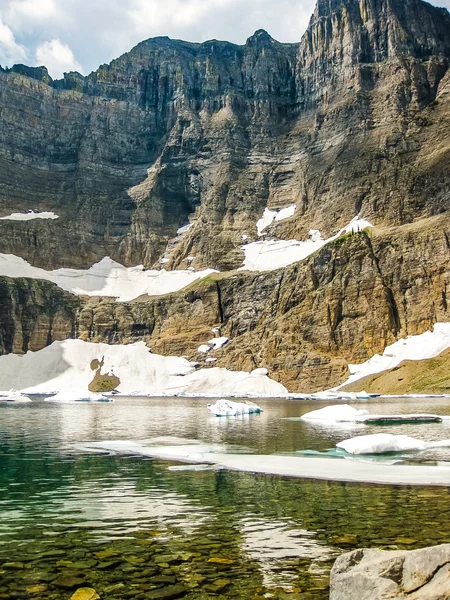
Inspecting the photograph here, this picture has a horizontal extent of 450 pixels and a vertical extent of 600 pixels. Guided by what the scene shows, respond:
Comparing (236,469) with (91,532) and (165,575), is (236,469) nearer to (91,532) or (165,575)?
(91,532)

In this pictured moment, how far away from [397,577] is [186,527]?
9.09m

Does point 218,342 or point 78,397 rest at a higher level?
point 218,342

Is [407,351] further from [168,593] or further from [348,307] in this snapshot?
[168,593]

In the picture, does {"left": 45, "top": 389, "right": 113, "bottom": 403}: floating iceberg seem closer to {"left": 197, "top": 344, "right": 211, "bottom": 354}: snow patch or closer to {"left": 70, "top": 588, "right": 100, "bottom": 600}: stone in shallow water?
{"left": 197, "top": 344, "right": 211, "bottom": 354}: snow patch

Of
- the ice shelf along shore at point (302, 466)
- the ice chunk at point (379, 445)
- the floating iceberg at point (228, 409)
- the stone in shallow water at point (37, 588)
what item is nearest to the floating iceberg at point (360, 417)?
the floating iceberg at point (228, 409)

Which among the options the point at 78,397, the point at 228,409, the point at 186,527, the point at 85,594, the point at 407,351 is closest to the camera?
the point at 85,594

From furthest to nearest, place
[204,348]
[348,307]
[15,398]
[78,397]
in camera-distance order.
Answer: [204,348] → [348,307] → [15,398] → [78,397]

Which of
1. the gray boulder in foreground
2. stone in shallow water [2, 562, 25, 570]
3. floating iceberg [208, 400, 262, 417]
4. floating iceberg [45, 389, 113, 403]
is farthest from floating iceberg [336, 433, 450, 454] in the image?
floating iceberg [45, 389, 113, 403]

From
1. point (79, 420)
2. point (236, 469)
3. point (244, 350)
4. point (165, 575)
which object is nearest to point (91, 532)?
point (165, 575)

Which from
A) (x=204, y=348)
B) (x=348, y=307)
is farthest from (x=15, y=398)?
(x=348, y=307)

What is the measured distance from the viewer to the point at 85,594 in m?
11.8

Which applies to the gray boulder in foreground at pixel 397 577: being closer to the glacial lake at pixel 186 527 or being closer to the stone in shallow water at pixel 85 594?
the glacial lake at pixel 186 527

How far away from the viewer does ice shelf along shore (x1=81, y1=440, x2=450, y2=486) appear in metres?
25.8

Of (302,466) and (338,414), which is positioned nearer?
(302,466)
